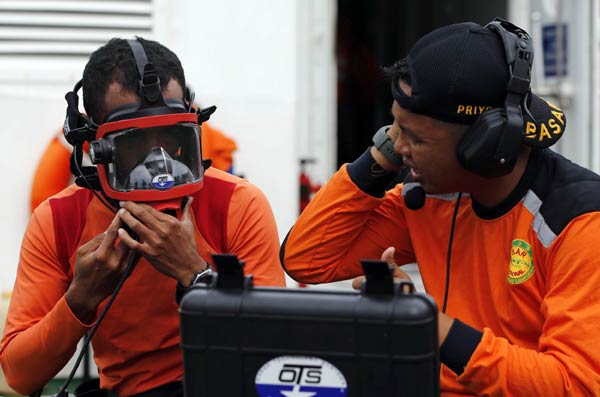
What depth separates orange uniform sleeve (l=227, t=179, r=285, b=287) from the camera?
2430 millimetres

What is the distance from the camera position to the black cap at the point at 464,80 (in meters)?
1.99

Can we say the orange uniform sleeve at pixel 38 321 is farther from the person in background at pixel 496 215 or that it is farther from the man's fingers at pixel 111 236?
the person in background at pixel 496 215

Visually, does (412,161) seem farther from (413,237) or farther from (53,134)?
(53,134)

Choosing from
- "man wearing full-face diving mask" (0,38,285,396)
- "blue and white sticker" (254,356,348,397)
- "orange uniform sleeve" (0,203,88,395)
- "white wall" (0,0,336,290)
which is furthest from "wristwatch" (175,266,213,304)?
"white wall" (0,0,336,290)

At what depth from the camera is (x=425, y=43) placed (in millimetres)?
2070

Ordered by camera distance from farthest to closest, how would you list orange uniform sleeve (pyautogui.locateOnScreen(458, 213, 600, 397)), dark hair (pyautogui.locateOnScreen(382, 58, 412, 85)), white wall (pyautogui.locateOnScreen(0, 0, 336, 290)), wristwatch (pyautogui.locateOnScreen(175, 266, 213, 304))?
white wall (pyautogui.locateOnScreen(0, 0, 336, 290))
wristwatch (pyautogui.locateOnScreen(175, 266, 213, 304))
dark hair (pyautogui.locateOnScreen(382, 58, 412, 85))
orange uniform sleeve (pyautogui.locateOnScreen(458, 213, 600, 397))

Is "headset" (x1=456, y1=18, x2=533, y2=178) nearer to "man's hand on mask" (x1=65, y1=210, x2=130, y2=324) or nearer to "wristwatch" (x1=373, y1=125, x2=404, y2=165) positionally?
"wristwatch" (x1=373, y1=125, x2=404, y2=165)

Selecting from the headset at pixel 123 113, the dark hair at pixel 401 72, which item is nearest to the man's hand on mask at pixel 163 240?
the headset at pixel 123 113

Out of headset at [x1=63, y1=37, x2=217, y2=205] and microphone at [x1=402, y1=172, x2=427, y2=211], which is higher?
headset at [x1=63, y1=37, x2=217, y2=205]

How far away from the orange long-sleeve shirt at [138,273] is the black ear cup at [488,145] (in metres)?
0.63

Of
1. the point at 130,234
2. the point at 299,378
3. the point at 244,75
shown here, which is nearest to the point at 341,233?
the point at 130,234

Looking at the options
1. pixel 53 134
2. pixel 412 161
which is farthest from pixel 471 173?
pixel 53 134

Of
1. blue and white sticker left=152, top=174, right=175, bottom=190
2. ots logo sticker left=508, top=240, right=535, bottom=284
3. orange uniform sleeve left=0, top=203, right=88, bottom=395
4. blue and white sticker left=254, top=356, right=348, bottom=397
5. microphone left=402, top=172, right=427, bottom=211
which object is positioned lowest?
orange uniform sleeve left=0, top=203, right=88, bottom=395

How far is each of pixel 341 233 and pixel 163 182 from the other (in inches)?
18.1
